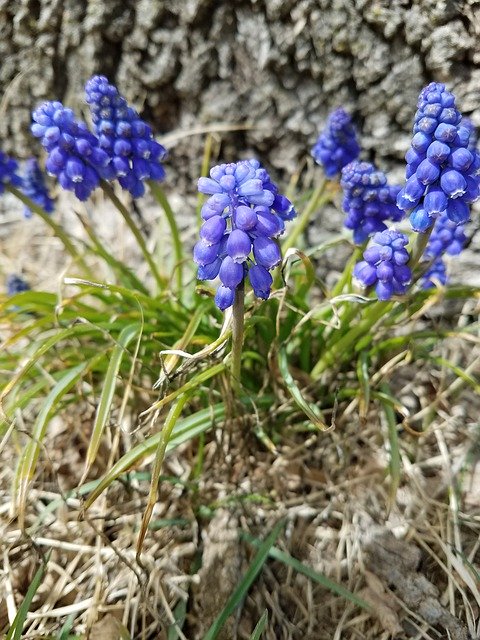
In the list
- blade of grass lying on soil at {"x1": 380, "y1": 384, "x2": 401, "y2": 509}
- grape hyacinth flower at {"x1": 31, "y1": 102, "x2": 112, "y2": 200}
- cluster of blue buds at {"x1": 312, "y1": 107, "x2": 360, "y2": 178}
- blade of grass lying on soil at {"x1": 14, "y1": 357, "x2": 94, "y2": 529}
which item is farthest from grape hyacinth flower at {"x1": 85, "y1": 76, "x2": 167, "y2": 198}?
blade of grass lying on soil at {"x1": 380, "y1": 384, "x2": 401, "y2": 509}

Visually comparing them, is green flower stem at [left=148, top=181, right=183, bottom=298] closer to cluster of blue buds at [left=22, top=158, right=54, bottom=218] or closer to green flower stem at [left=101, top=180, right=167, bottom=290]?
green flower stem at [left=101, top=180, right=167, bottom=290]

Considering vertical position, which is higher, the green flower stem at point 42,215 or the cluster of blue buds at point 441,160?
the green flower stem at point 42,215

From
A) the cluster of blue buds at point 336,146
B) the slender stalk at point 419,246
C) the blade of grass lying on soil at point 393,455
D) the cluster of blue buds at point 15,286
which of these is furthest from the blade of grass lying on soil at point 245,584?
the cluster of blue buds at point 15,286

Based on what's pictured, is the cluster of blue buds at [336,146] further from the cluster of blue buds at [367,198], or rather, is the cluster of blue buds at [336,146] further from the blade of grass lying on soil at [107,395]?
the blade of grass lying on soil at [107,395]

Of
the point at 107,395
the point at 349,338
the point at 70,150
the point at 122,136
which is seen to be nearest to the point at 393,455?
the point at 349,338

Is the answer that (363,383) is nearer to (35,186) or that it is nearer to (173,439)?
(173,439)
